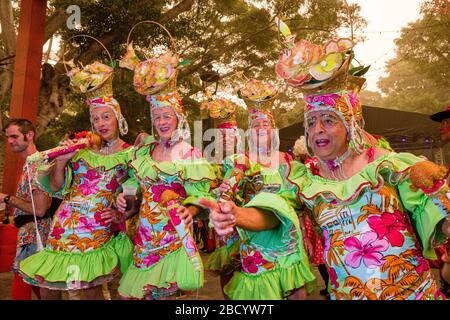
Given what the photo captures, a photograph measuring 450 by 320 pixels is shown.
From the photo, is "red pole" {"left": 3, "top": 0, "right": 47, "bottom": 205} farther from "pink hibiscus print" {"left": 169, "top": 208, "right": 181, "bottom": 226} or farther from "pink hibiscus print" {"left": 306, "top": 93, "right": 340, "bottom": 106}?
"pink hibiscus print" {"left": 306, "top": 93, "right": 340, "bottom": 106}

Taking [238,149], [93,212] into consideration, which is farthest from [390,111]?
[93,212]

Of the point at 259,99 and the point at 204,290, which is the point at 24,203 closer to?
the point at 259,99

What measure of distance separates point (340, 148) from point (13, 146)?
2.99 m

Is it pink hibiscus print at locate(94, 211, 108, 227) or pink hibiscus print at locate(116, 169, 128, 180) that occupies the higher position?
pink hibiscus print at locate(116, 169, 128, 180)

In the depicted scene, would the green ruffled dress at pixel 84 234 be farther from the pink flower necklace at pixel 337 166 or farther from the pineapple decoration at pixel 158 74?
the pink flower necklace at pixel 337 166

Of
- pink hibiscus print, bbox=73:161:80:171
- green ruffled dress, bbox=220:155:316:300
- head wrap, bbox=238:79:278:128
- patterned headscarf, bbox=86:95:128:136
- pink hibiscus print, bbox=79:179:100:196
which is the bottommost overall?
green ruffled dress, bbox=220:155:316:300

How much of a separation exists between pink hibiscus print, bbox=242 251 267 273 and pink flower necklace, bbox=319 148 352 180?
1.08m

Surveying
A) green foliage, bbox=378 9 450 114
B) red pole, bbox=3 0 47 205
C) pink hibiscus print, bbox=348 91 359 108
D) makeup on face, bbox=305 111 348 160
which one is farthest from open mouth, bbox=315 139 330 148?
green foliage, bbox=378 9 450 114

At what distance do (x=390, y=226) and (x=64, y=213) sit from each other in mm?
2435

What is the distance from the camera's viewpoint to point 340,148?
196cm

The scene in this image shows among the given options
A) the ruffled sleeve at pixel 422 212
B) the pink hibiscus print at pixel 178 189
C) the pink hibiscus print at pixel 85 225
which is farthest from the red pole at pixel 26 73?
the ruffled sleeve at pixel 422 212

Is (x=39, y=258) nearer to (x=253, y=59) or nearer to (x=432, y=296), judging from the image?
(x=432, y=296)

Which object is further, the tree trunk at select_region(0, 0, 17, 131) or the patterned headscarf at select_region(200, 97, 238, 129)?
the tree trunk at select_region(0, 0, 17, 131)

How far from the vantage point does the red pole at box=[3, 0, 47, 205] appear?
4391 mm
